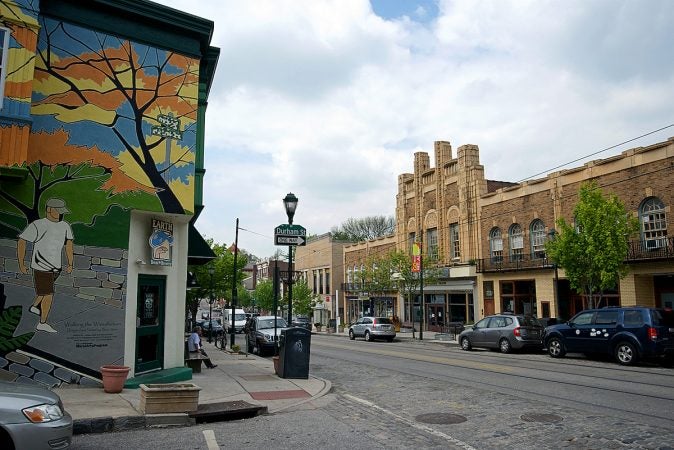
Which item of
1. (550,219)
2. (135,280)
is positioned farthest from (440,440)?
(550,219)

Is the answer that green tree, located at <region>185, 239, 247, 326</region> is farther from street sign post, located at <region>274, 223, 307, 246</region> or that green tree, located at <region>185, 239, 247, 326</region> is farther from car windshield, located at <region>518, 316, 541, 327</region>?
street sign post, located at <region>274, 223, 307, 246</region>

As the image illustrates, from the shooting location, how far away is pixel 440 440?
292 inches

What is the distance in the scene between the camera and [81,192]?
11133 millimetres

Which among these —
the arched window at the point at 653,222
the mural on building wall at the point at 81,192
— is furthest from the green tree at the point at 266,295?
the mural on building wall at the point at 81,192

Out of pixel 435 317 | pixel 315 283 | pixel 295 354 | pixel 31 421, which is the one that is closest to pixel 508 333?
pixel 295 354

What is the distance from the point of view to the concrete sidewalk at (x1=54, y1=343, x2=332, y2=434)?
26.7 feet

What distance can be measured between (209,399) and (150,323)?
3.00 metres

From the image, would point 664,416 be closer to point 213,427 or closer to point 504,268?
point 213,427

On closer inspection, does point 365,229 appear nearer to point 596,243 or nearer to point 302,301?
point 302,301

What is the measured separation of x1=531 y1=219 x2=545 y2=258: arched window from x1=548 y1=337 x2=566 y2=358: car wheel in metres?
11.6

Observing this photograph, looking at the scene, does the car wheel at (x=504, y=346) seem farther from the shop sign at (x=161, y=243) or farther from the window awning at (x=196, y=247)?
the shop sign at (x=161, y=243)

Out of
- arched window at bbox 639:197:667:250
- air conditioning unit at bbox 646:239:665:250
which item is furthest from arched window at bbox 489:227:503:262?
air conditioning unit at bbox 646:239:665:250

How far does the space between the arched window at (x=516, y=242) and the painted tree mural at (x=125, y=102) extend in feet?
79.6

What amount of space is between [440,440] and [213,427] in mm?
3398
